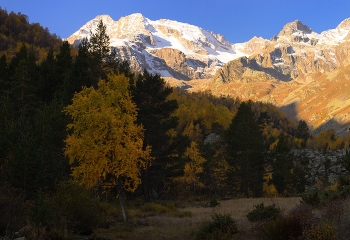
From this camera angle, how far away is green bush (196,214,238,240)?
40.9 ft

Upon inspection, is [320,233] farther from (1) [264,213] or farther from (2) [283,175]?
(2) [283,175]

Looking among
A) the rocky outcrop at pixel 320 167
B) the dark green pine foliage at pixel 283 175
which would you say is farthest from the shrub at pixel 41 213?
the rocky outcrop at pixel 320 167

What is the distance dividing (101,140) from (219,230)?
8561 mm

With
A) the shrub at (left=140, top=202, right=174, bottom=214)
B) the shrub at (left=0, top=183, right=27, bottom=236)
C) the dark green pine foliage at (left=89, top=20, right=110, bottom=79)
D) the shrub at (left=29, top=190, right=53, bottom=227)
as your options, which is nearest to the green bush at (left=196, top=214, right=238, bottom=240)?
the shrub at (left=29, top=190, right=53, bottom=227)

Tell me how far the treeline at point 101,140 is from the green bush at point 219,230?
592 centimetres

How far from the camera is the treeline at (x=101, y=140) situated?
16.4 meters

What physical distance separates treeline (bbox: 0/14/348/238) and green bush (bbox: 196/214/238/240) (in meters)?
5.92

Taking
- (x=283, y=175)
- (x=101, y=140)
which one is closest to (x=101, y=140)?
(x=101, y=140)

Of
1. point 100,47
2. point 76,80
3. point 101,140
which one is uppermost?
point 100,47

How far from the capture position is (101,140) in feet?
59.3

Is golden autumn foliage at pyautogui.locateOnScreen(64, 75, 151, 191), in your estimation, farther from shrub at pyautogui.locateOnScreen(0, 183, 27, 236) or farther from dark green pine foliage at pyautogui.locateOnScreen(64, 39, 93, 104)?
dark green pine foliage at pyautogui.locateOnScreen(64, 39, 93, 104)

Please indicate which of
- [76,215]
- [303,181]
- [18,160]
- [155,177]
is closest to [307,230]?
[76,215]

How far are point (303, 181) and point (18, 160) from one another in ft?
150

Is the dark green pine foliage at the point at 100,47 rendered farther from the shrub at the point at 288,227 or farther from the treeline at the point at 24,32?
the treeline at the point at 24,32
